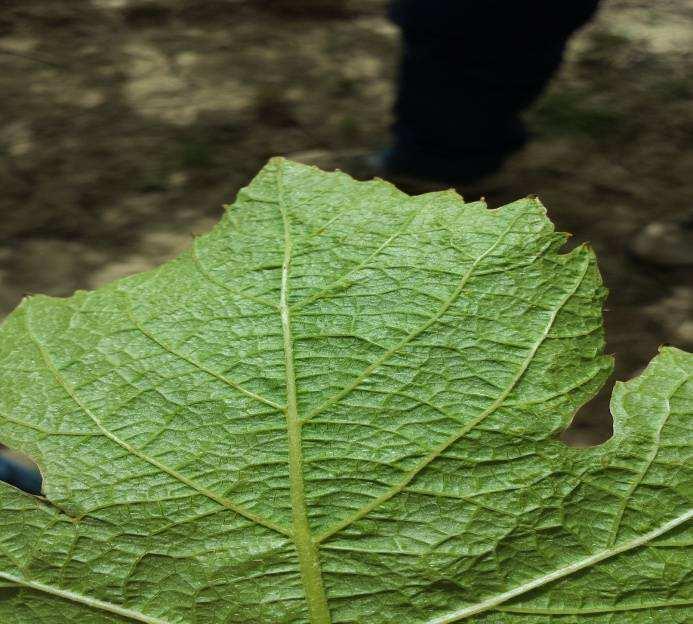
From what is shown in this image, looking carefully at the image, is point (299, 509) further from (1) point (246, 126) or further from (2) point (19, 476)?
(1) point (246, 126)

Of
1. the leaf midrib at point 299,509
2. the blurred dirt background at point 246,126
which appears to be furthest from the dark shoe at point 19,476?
the leaf midrib at point 299,509

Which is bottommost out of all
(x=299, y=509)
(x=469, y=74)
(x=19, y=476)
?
(x=19, y=476)

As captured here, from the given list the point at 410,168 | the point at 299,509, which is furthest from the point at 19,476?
the point at 410,168

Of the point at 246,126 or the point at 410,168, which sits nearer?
the point at 410,168

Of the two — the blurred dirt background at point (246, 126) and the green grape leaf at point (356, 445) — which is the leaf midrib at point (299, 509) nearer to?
the green grape leaf at point (356, 445)

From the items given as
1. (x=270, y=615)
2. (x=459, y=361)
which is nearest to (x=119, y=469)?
(x=270, y=615)

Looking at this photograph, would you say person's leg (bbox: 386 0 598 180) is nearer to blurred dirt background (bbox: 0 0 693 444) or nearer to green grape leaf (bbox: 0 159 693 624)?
blurred dirt background (bbox: 0 0 693 444)
